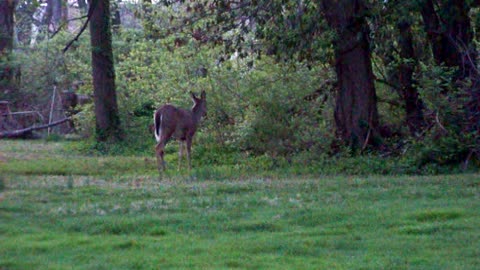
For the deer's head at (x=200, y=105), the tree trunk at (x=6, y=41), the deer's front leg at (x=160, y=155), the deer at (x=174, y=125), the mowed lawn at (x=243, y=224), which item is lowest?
the mowed lawn at (x=243, y=224)

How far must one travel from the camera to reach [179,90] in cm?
2684

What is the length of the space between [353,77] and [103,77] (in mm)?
9074

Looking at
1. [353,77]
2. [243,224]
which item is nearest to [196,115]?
[353,77]

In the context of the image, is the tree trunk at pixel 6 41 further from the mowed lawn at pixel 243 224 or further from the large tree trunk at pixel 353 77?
the mowed lawn at pixel 243 224

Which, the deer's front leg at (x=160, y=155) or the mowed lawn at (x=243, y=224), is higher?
the deer's front leg at (x=160, y=155)

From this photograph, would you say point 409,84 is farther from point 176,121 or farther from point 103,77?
point 103,77

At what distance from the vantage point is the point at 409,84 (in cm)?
2220

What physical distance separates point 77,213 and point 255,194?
3250mm

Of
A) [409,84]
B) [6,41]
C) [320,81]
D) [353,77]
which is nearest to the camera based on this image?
[353,77]

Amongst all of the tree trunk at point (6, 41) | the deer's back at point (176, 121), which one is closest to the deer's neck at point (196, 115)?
the deer's back at point (176, 121)

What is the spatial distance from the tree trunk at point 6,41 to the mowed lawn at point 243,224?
73.0 feet

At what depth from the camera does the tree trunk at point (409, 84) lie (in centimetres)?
2116

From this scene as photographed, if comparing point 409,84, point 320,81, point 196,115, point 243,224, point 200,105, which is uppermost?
point 320,81

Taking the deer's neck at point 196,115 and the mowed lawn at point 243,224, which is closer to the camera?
the mowed lawn at point 243,224
